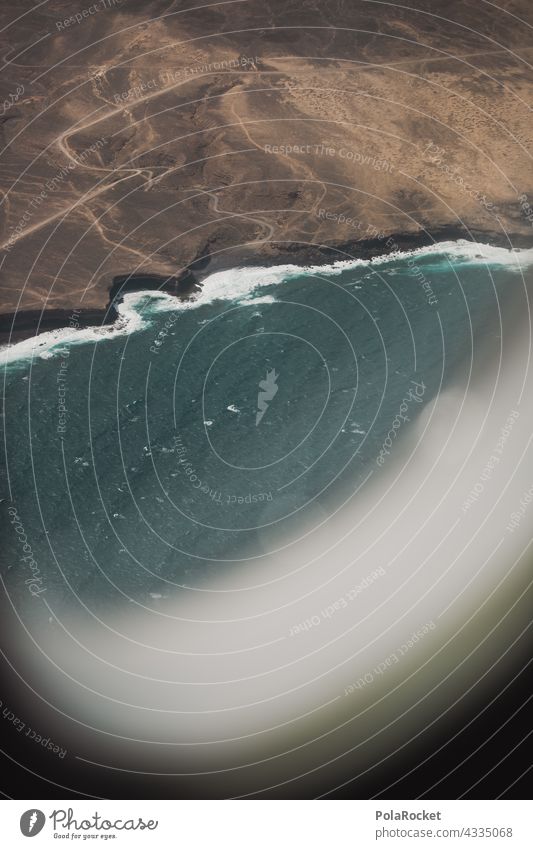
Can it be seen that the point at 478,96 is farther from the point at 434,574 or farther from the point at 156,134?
the point at 434,574

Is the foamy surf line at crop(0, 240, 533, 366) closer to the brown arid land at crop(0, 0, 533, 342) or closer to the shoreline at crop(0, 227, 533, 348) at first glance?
the shoreline at crop(0, 227, 533, 348)

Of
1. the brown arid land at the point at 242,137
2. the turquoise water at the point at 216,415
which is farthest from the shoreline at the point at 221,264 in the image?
the turquoise water at the point at 216,415

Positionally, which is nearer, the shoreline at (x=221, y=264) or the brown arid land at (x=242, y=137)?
the shoreline at (x=221, y=264)

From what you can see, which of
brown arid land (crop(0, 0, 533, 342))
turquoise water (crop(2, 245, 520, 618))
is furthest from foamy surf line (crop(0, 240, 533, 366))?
brown arid land (crop(0, 0, 533, 342))

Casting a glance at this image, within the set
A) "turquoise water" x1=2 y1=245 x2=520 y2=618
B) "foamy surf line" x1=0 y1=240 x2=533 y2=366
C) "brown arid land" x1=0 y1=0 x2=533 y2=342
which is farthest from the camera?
"brown arid land" x1=0 y1=0 x2=533 y2=342

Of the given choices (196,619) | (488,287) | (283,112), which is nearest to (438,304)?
(488,287)

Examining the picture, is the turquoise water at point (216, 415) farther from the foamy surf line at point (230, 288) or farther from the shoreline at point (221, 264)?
the shoreline at point (221, 264)
